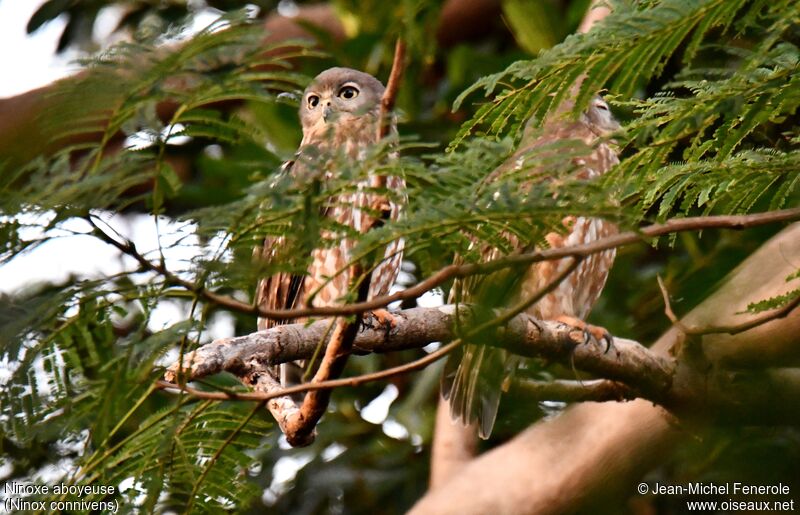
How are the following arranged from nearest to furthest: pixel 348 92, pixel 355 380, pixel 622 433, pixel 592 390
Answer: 1. pixel 355 380
2. pixel 592 390
3. pixel 622 433
4. pixel 348 92

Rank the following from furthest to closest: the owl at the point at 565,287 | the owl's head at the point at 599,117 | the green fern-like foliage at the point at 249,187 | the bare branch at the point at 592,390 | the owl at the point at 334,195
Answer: the owl's head at the point at 599,117, the owl at the point at 565,287, the bare branch at the point at 592,390, the owl at the point at 334,195, the green fern-like foliage at the point at 249,187

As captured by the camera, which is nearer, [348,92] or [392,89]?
[392,89]

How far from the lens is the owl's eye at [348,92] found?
494cm

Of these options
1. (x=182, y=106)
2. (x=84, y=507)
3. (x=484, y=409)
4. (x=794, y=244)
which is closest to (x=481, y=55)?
(x=484, y=409)

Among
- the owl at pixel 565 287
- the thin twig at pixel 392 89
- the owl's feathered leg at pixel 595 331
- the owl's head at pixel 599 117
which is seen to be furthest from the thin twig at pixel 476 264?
the owl's head at pixel 599 117

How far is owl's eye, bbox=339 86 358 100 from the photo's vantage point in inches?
194

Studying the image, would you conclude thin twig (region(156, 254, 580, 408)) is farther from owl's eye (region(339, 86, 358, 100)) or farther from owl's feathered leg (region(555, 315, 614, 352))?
owl's eye (region(339, 86, 358, 100))

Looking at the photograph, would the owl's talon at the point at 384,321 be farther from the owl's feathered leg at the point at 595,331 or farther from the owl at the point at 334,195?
the owl's feathered leg at the point at 595,331

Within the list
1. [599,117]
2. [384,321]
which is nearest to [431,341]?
[384,321]

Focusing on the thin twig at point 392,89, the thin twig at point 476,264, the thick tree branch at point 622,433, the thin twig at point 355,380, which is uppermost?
the thin twig at point 392,89

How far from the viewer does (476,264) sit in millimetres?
1975

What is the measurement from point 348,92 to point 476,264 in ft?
10.2

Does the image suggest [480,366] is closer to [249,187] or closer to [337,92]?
[249,187]

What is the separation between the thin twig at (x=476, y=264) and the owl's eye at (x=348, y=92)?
2965 millimetres
